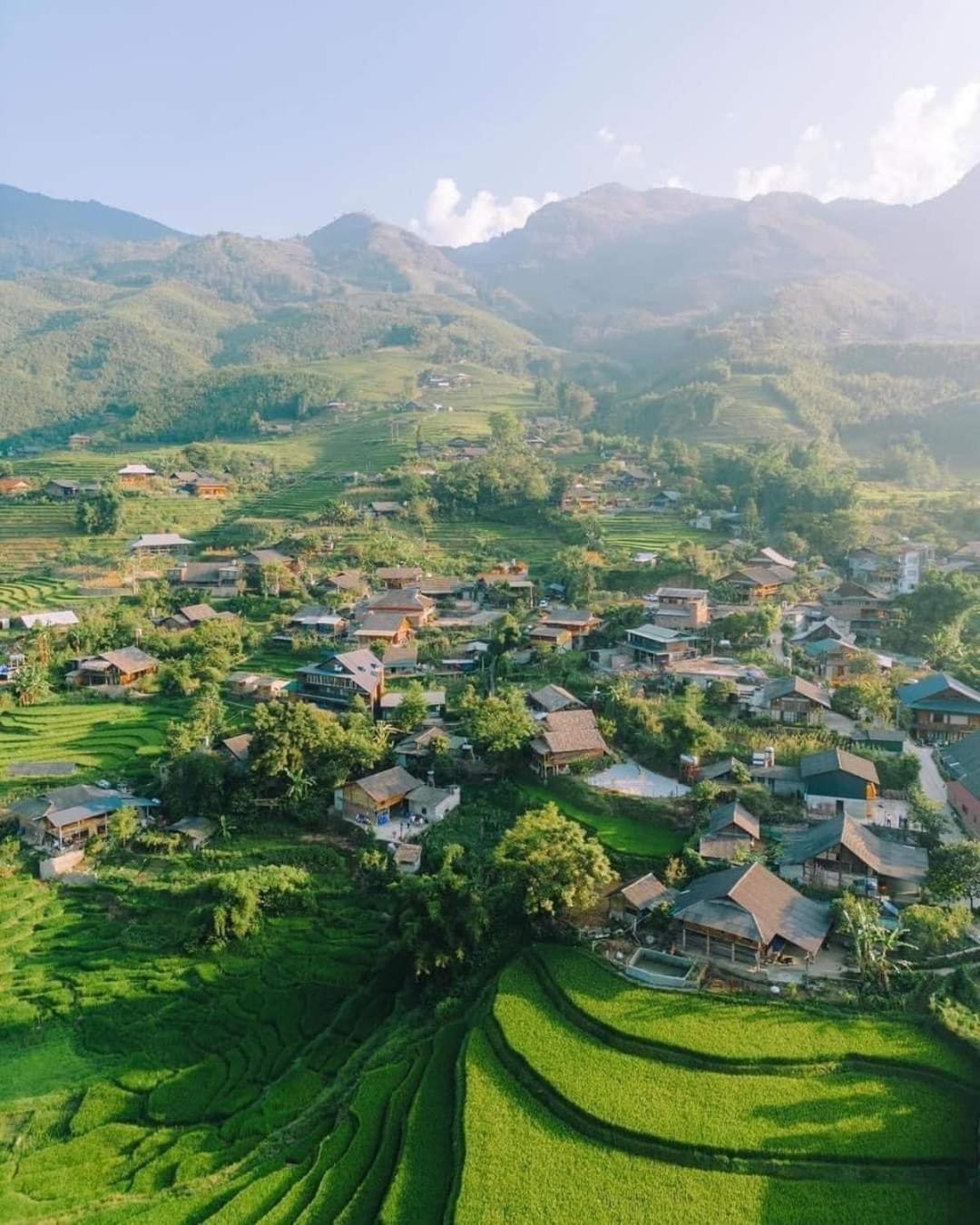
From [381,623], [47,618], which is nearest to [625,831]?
[381,623]

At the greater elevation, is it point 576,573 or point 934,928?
point 576,573

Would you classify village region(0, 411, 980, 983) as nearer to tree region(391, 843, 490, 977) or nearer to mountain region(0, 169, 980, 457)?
tree region(391, 843, 490, 977)

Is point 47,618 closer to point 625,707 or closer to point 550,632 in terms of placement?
point 550,632

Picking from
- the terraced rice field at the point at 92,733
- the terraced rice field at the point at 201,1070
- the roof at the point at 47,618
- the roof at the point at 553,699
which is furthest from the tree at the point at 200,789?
the roof at the point at 47,618

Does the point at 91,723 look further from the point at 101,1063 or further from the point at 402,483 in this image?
the point at 402,483

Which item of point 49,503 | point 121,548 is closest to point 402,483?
point 121,548

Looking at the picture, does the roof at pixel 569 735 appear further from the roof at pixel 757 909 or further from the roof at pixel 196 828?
the roof at pixel 196 828
